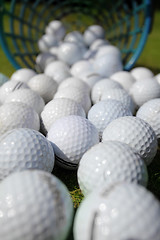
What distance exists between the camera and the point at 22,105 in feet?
8.25

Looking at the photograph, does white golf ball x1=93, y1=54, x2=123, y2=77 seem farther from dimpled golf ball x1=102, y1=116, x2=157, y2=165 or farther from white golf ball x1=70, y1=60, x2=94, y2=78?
dimpled golf ball x1=102, y1=116, x2=157, y2=165

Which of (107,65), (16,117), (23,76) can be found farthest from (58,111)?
(107,65)

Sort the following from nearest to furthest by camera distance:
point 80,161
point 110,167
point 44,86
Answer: point 110,167 → point 80,161 → point 44,86

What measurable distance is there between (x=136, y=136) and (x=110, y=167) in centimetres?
52

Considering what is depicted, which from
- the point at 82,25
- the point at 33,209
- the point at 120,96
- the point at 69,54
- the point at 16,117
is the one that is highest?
the point at 33,209

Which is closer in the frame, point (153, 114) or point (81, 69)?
point (153, 114)

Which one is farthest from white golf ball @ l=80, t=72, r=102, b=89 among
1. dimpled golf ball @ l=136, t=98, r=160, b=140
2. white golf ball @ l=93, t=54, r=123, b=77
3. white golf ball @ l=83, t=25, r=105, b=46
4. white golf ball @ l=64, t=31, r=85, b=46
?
white golf ball @ l=83, t=25, r=105, b=46

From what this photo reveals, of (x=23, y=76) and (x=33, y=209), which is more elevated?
(x=33, y=209)

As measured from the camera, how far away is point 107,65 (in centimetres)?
405

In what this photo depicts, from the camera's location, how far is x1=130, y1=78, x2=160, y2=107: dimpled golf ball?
3.15m

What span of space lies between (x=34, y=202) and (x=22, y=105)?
1.29 m

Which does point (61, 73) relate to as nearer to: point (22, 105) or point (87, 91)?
point (87, 91)

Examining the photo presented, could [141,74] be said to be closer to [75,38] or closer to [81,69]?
[81,69]

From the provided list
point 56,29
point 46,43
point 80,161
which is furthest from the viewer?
point 56,29
